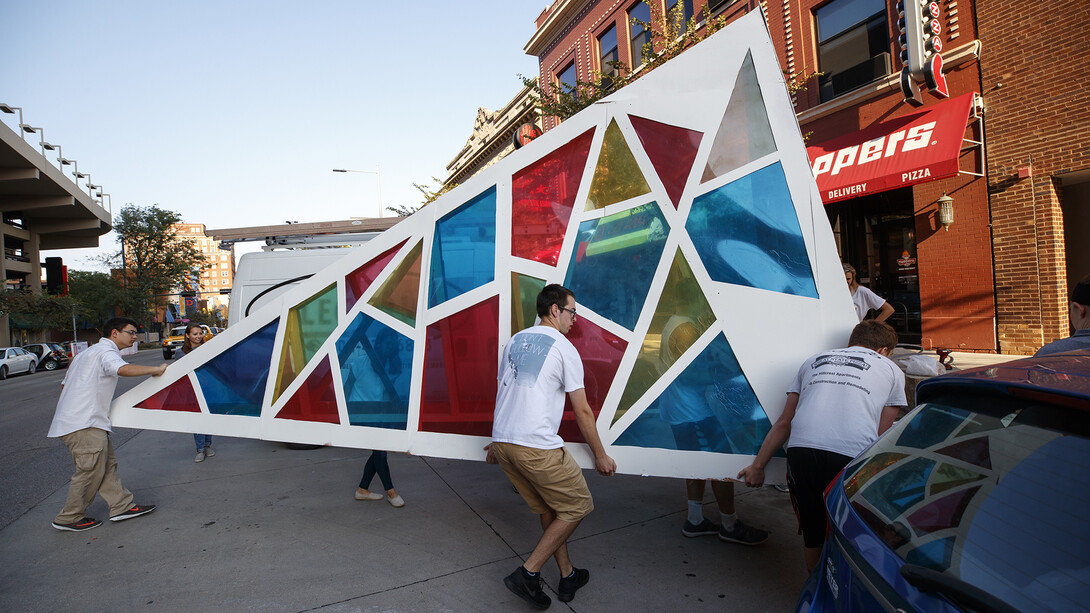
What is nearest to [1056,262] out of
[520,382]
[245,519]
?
[520,382]

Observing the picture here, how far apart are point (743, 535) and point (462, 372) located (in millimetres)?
2211

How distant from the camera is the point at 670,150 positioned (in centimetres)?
373

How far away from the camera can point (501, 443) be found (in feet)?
10.7

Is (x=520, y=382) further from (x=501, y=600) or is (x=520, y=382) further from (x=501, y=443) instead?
(x=501, y=600)

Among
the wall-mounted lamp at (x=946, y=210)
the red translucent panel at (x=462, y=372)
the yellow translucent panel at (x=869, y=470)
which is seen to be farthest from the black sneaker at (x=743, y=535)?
the wall-mounted lamp at (x=946, y=210)

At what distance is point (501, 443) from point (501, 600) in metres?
0.97

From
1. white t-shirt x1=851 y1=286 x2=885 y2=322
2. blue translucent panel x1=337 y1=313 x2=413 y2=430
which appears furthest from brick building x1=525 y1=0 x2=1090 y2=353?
blue translucent panel x1=337 y1=313 x2=413 y2=430

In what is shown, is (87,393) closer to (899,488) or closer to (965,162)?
(899,488)

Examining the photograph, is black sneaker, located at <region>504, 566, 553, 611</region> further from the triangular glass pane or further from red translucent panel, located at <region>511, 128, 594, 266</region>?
the triangular glass pane

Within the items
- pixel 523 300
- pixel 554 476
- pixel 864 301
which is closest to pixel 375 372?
pixel 523 300

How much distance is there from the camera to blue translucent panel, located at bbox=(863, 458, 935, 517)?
159cm

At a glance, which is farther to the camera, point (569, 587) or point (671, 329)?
point (671, 329)

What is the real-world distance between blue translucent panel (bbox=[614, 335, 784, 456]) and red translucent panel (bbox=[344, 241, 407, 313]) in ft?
6.74

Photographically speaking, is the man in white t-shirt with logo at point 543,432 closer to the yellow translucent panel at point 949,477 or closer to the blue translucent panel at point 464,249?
the blue translucent panel at point 464,249
